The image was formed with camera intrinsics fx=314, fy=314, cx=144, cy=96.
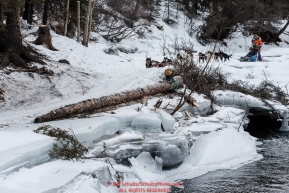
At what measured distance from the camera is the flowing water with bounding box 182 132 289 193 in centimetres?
515

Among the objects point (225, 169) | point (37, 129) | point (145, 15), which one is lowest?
point (225, 169)

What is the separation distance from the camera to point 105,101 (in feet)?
22.3

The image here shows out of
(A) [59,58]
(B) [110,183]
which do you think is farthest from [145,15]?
(B) [110,183]

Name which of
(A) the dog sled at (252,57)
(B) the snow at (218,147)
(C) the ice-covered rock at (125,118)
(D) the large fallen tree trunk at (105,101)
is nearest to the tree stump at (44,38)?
(D) the large fallen tree trunk at (105,101)

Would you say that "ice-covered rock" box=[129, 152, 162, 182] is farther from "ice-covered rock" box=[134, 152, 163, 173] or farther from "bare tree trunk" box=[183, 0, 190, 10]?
"bare tree trunk" box=[183, 0, 190, 10]

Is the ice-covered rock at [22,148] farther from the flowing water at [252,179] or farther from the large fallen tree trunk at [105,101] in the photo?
the flowing water at [252,179]

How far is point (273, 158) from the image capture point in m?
6.72

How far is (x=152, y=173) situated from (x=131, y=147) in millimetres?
565

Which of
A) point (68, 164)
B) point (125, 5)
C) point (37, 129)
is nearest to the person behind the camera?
point (68, 164)

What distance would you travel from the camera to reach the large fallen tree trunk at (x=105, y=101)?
19.1 feet

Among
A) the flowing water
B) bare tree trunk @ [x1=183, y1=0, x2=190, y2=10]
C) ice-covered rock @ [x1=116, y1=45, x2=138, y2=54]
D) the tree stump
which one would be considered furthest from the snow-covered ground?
bare tree trunk @ [x1=183, y1=0, x2=190, y2=10]

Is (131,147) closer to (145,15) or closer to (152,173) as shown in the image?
(152,173)

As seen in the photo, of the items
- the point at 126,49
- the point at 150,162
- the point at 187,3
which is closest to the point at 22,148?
the point at 150,162

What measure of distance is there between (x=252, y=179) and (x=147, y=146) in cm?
196
